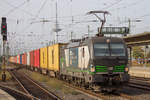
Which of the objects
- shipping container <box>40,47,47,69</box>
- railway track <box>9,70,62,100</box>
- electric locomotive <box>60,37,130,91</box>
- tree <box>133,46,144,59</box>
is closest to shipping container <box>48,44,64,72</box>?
shipping container <box>40,47,47,69</box>

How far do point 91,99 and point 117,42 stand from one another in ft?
11.3

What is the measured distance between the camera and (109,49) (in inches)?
465

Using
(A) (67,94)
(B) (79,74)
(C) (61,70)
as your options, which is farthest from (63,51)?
(A) (67,94)

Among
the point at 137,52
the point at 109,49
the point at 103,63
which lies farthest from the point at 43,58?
the point at 137,52

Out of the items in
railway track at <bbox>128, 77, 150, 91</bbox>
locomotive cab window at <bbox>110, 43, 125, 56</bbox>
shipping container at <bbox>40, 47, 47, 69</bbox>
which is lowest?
railway track at <bbox>128, 77, 150, 91</bbox>

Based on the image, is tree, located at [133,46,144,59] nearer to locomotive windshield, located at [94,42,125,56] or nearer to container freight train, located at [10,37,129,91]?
container freight train, located at [10,37,129,91]

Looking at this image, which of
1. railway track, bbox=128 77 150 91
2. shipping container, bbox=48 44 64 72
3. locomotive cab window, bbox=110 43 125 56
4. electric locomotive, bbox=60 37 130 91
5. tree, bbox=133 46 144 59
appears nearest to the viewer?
electric locomotive, bbox=60 37 130 91

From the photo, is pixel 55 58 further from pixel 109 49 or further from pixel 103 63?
pixel 103 63

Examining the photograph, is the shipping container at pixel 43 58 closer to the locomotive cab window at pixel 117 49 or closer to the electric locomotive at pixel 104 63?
the electric locomotive at pixel 104 63

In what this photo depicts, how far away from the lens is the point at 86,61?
12133 millimetres

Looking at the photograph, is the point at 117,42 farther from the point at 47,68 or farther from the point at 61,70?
the point at 47,68

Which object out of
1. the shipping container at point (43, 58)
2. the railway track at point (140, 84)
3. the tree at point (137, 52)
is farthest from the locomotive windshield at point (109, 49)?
the tree at point (137, 52)

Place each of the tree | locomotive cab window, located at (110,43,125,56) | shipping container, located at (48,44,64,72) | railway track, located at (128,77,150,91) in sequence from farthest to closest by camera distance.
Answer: the tree < shipping container, located at (48,44,64,72) < railway track, located at (128,77,150,91) < locomotive cab window, located at (110,43,125,56)

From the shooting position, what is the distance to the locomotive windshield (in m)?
11.7
